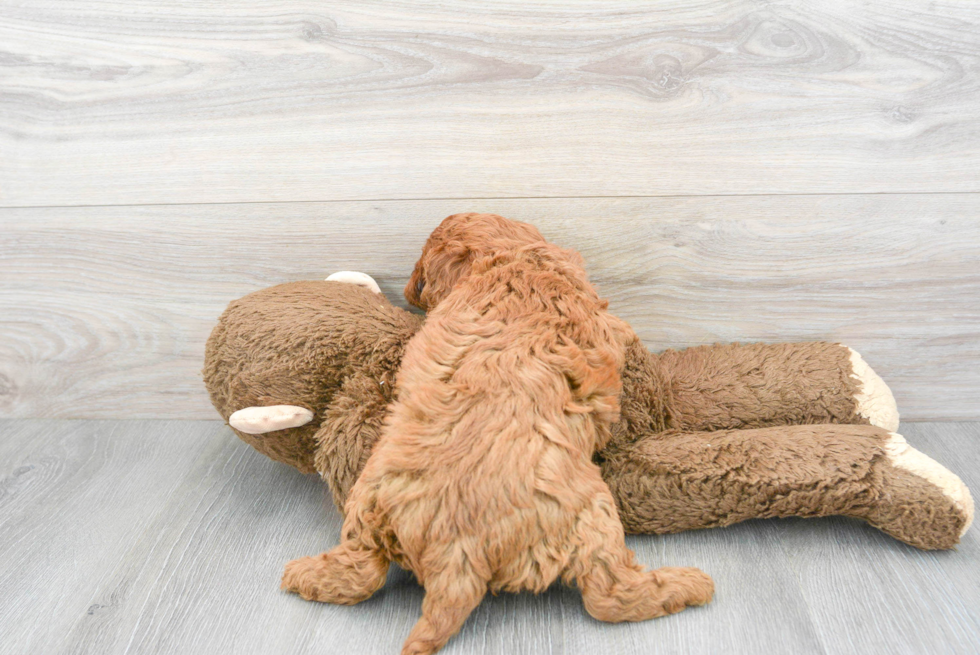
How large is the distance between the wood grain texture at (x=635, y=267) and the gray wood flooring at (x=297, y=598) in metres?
0.19

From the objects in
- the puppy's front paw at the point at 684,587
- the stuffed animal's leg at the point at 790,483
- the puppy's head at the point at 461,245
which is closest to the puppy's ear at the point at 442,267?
the puppy's head at the point at 461,245

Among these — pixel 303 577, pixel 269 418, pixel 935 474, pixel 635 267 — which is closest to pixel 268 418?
pixel 269 418

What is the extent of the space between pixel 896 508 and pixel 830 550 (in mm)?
93

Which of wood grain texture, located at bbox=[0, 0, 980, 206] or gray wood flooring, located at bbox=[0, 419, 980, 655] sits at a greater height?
wood grain texture, located at bbox=[0, 0, 980, 206]

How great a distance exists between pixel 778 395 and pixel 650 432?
0.20 meters

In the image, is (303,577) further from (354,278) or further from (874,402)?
(874,402)

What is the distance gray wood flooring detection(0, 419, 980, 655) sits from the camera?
732 mm

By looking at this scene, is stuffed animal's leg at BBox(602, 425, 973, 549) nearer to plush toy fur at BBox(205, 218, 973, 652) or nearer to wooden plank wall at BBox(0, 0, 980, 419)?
plush toy fur at BBox(205, 218, 973, 652)

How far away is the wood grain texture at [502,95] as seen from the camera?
3.02ft

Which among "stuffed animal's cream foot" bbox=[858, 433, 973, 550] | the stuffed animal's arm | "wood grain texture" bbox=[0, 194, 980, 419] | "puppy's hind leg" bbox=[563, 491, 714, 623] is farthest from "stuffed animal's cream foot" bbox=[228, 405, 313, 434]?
"stuffed animal's cream foot" bbox=[858, 433, 973, 550]

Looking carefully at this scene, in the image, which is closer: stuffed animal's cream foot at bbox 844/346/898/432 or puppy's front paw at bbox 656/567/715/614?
puppy's front paw at bbox 656/567/715/614

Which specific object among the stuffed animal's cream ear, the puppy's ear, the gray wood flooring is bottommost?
the gray wood flooring

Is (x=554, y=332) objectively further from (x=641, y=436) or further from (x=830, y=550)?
(x=830, y=550)

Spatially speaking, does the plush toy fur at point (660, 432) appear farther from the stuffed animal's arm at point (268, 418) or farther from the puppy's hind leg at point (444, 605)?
the puppy's hind leg at point (444, 605)
